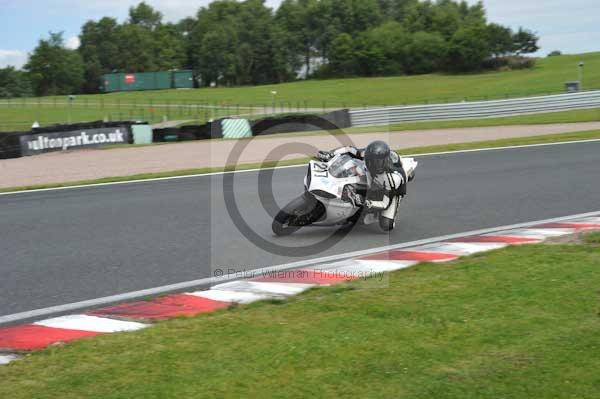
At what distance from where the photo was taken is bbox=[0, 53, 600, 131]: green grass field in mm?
47438

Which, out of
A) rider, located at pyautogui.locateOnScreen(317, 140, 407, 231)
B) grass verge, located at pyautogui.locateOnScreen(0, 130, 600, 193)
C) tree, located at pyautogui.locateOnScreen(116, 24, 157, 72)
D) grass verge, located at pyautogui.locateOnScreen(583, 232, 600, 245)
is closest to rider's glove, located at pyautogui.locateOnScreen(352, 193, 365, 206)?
rider, located at pyautogui.locateOnScreen(317, 140, 407, 231)

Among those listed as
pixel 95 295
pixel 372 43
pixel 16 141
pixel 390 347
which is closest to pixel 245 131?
pixel 16 141

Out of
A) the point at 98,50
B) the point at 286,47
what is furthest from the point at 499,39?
the point at 98,50

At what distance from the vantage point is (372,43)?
86.1m

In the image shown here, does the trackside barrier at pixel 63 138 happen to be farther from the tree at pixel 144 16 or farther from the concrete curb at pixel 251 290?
the tree at pixel 144 16

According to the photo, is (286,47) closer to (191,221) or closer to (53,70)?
(53,70)

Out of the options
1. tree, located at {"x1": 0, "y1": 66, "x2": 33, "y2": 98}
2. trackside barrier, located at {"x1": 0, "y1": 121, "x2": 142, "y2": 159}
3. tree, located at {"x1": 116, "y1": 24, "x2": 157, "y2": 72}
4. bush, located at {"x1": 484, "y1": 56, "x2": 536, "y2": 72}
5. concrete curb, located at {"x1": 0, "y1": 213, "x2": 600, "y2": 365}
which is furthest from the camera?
tree, located at {"x1": 116, "y1": 24, "x2": 157, "y2": 72}

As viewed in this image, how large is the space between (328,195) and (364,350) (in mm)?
3981

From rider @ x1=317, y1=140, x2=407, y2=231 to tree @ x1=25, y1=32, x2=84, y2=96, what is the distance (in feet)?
295

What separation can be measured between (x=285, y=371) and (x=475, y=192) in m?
8.51

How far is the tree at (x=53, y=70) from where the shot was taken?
91562 millimetres

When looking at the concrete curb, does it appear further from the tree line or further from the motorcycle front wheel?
the tree line

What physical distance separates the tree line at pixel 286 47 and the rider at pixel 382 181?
69423 mm

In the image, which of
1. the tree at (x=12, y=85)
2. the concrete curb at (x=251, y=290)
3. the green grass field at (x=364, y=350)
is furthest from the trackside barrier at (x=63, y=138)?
the tree at (x=12, y=85)
